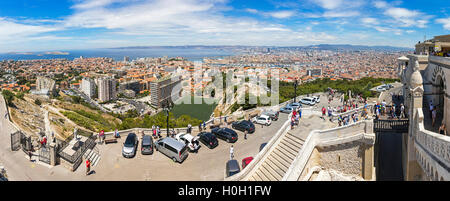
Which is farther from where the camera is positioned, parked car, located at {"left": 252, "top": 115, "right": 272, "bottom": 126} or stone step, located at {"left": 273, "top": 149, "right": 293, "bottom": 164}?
parked car, located at {"left": 252, "top": 115, "right": 272, "bottom": 126}

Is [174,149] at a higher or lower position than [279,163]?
lower

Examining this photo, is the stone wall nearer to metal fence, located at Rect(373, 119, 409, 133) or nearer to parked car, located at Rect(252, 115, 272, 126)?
metal fence, located at Rect(373, 119, 409, 133)

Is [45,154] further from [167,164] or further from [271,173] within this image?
[271,173]

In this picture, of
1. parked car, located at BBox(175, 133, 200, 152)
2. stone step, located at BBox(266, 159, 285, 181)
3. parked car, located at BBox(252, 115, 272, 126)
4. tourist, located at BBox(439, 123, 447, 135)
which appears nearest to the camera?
tourist, located at BBox(439, 123, 447, 135)

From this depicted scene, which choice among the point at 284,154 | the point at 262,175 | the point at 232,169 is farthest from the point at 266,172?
the point at 232,169

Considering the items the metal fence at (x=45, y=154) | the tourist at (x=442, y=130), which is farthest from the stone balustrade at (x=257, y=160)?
the metal fence at (x=45, y=154)

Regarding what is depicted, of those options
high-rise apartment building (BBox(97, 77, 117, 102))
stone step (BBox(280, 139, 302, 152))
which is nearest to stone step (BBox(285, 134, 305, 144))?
stone step (BBox(280, 139, 302, 152))

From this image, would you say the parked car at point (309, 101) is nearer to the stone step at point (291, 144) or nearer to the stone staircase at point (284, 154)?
the stone staircase at point (284, 154)
